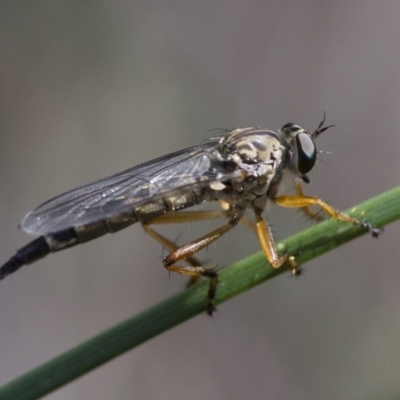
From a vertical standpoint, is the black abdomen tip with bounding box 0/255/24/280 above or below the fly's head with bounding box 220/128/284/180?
below

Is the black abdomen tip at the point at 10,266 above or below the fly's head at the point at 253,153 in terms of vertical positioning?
below

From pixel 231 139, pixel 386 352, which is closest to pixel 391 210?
pixel 231 139

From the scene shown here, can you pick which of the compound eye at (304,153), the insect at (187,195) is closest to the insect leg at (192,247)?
the insect at (187,195)

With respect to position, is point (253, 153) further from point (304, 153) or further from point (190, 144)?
point (190, 144)

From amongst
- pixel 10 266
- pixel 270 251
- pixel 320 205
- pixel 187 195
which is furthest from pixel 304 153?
pixel 10 266

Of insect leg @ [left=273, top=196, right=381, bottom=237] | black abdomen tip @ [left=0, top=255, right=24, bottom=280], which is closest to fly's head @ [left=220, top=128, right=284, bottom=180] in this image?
insect leg @ [left=273, top=196, right=381, bottom=237]

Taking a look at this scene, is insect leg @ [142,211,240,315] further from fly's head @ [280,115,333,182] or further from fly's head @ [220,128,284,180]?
fly's head @ [280,115,333,182]

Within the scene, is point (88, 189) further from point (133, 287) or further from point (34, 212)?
point (133, 287)

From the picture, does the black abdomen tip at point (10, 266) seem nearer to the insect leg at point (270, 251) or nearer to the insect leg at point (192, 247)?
the insect leg at point (192, 247)
